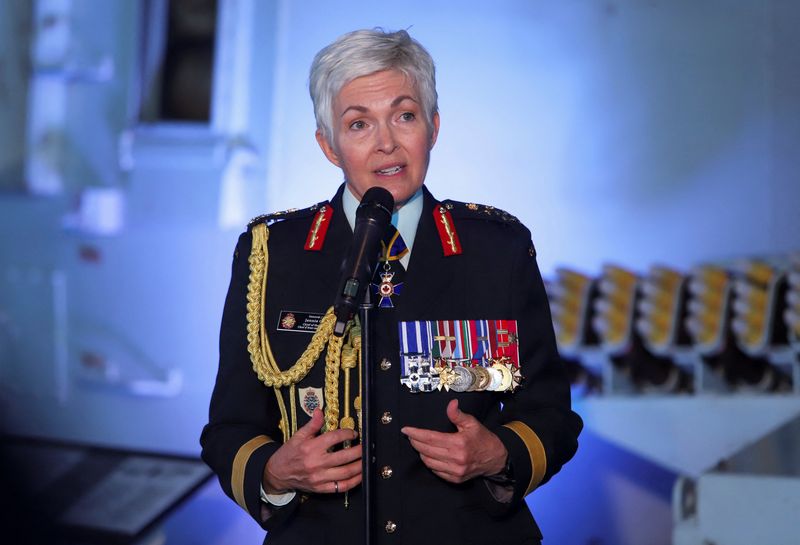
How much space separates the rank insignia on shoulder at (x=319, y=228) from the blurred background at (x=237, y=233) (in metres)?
1.65

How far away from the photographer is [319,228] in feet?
5.26

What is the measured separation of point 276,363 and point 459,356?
263 mm

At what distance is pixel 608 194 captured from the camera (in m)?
4.20

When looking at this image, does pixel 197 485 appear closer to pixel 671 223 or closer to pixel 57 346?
pixel 57 346

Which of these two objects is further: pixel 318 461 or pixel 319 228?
pixel 319 228

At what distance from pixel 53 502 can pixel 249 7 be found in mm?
1839

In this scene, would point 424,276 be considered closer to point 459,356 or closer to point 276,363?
point 459,356

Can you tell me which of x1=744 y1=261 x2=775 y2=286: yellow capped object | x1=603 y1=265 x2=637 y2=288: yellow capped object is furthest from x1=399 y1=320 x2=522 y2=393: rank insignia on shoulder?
x1=603 y1=265 x2=637 y2=288: yellow capped object

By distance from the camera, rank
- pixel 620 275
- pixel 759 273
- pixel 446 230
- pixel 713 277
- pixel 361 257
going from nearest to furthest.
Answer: pixel 361 257 < pixel 446 230 < pixel 759 273 < pixel 713 277 < pixel 620 275

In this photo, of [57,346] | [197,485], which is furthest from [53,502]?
[57,346]

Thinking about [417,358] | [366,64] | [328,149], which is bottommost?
[417,358]

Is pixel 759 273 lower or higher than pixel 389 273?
lower

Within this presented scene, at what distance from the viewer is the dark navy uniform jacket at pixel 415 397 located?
145cm

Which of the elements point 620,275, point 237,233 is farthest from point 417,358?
point 620,275
